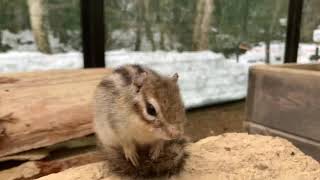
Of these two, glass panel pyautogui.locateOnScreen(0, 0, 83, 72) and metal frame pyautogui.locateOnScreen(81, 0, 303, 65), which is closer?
glass panel pyautogui.locateOnScreen(0, 0, 83, 72)

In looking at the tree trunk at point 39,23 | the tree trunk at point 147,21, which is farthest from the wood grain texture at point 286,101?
the tree trunk at point 39,23

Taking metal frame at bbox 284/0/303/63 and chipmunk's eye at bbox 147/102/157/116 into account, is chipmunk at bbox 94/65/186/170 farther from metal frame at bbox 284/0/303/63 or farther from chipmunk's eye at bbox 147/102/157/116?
metal frame at bbox 284/0/303/63

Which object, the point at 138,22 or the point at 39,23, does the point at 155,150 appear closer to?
the point at 39,23

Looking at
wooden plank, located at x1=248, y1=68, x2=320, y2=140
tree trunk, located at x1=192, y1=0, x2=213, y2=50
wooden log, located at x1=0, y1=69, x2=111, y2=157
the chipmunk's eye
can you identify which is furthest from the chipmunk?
tree trunk, located at x1=192, y1=0, x2=213, y2=50

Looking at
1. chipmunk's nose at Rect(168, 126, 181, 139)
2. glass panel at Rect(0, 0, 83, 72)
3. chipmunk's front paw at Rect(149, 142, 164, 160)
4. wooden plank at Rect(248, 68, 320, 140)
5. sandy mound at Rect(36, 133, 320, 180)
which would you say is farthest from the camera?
glass panel at Rect(0, 0, 83, 72)

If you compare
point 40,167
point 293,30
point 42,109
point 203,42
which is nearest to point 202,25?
point 203,42

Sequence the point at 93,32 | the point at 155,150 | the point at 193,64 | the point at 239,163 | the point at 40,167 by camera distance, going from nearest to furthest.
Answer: the point at 155,150, the point at 239,163, the point at 40,167, the point at 93,32, the point at 193,64

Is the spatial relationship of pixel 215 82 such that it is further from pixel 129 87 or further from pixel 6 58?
pixel 129 87
